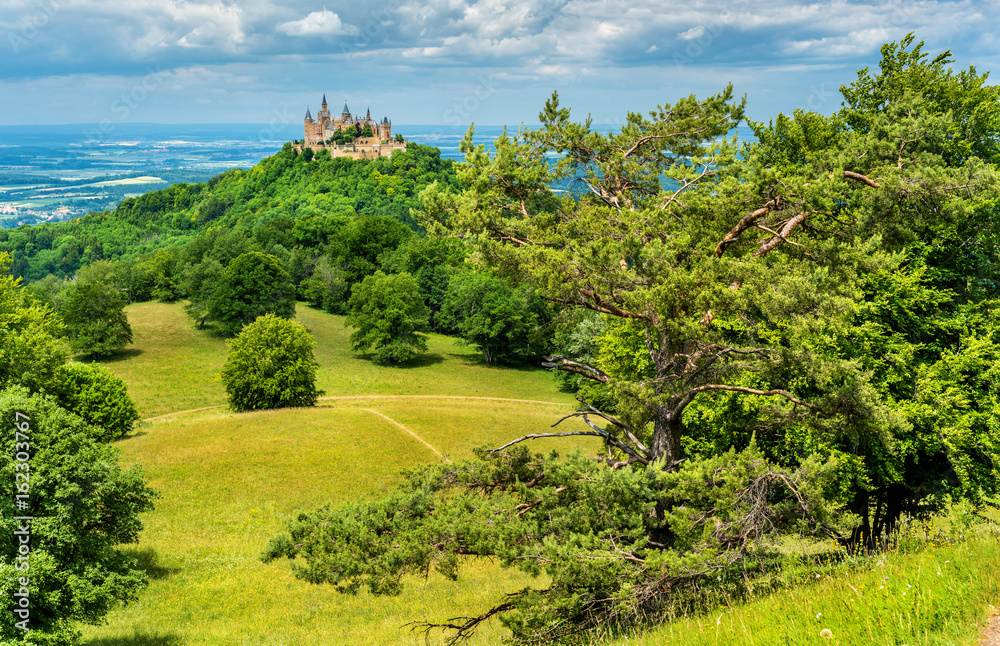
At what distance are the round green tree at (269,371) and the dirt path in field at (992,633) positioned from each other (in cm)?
3741

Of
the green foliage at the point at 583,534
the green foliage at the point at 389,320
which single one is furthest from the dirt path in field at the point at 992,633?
the green foliage at the point at 389,320

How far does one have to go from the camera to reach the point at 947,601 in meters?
4.99

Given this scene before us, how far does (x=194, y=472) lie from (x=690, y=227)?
24.2 meters

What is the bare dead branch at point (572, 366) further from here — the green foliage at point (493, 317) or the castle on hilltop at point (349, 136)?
the castle on hilltop at point (349, 136)

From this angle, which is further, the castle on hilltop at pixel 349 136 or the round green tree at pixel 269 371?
the castle on hilltop at pixel 349 136

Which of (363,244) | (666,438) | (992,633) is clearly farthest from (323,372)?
Answer: (992,633)

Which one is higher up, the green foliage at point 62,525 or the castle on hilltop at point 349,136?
the castle on hilltop at point 349,136

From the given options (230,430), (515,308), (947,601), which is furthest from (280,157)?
(947,601)

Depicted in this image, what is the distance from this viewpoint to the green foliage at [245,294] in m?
60.2

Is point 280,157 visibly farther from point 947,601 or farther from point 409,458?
point 947,601

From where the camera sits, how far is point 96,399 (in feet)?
102

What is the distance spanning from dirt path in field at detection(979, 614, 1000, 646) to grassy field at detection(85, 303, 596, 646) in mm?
8388

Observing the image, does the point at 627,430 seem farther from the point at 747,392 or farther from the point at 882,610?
the point at 882,610

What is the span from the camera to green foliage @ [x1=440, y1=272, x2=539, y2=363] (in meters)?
60.1
